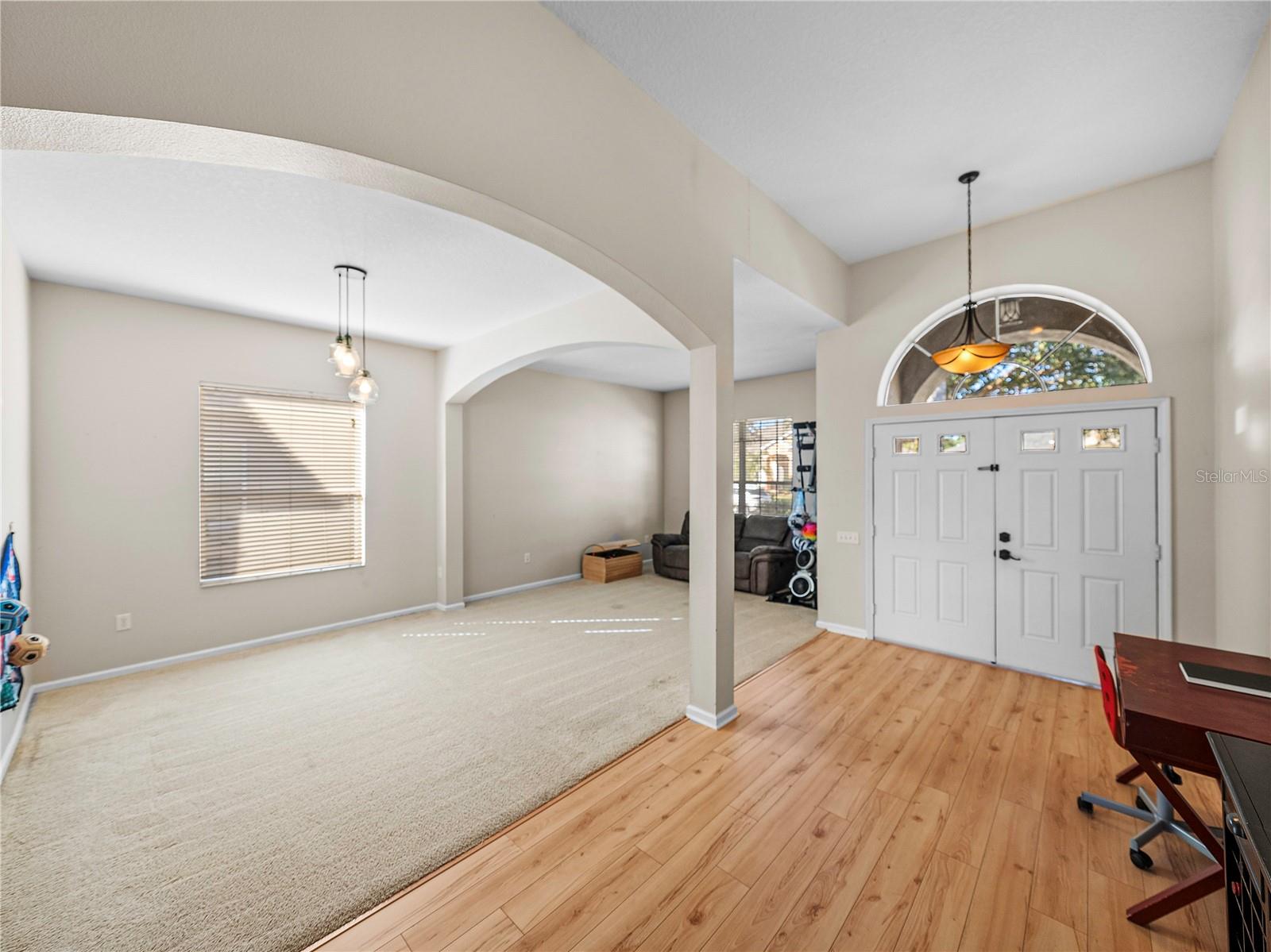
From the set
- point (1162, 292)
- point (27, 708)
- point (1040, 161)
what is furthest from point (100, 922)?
point (1162, 292)

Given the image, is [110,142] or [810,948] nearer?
[110,142]

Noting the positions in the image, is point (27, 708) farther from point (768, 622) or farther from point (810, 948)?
point (768, 622)

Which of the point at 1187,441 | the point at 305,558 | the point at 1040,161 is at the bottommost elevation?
the point at 305,558

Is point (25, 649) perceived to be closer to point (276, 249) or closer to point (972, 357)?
point (276, 249)

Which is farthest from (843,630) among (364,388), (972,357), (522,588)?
(364,388)

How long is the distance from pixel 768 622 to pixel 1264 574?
323 centimetres

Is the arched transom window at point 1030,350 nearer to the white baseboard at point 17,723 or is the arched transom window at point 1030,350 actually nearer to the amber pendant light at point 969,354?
the amber pendant light at point 969,354

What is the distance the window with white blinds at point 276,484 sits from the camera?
165 inches

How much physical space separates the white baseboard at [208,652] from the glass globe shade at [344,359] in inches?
106

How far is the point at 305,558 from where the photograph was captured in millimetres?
4691

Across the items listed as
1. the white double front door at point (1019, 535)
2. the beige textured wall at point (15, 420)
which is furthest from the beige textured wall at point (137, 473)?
the white double front door at point (1019, 535)

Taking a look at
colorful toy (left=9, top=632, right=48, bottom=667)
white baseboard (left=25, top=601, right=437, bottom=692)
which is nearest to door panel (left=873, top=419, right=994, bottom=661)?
white baseboard (left=25, top=601, right=437, bottom=692)

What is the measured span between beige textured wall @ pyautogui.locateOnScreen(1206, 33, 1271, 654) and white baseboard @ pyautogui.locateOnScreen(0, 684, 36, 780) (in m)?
6.15

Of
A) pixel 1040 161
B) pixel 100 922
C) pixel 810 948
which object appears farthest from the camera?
pixel 1040 161
